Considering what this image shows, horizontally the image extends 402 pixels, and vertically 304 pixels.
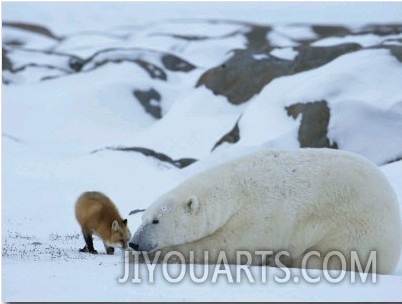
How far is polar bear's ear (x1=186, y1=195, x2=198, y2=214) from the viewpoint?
21.0ft

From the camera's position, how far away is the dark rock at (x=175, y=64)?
A: 128 ft

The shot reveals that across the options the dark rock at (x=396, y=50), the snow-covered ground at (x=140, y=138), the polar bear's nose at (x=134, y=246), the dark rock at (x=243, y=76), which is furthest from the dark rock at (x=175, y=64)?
the polar bear's nose at (x=134, y=246)

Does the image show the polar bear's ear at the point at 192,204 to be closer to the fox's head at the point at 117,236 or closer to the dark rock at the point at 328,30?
the fox's head at the point at 117,236

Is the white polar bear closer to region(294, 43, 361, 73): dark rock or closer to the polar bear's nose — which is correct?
the polar bear's nose

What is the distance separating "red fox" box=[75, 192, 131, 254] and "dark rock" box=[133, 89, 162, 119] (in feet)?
71.1

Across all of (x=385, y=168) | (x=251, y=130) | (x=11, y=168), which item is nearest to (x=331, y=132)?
(x=251, y=130)

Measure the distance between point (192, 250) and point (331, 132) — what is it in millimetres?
10087

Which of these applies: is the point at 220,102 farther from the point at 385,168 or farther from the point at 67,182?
the point at 385,168

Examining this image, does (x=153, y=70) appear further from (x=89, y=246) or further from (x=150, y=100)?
(x=89, y=246)

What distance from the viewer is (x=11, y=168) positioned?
17.5 meters

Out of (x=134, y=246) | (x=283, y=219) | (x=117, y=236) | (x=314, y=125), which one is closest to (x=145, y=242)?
(x=134, y=246)

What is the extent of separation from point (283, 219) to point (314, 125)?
405 inches

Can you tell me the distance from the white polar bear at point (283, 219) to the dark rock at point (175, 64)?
32.6m

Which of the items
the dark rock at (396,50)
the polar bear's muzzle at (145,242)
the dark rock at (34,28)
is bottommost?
the dark rock at (34,28)
